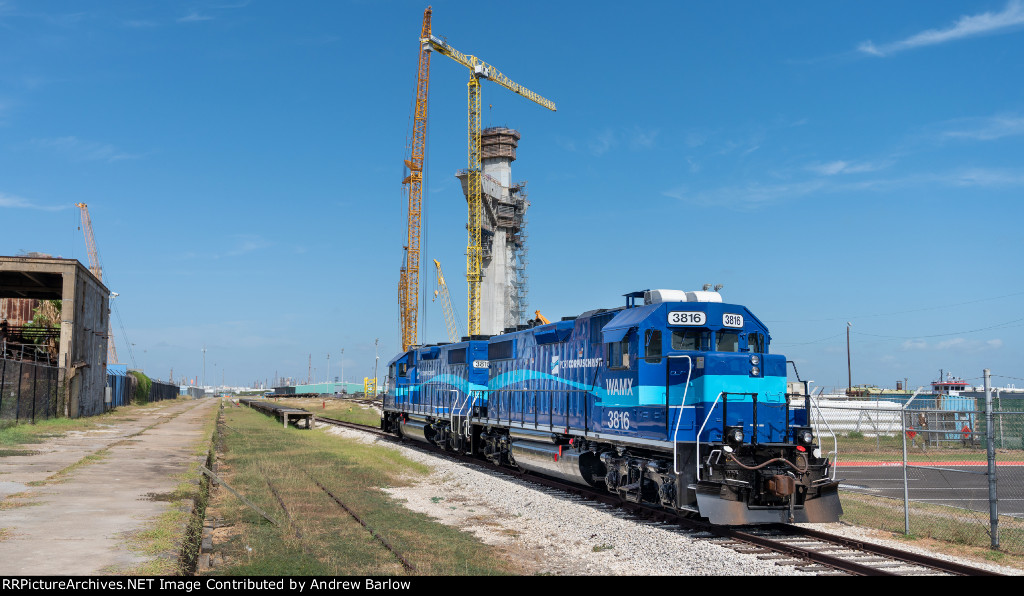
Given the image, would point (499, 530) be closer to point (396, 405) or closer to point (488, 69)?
point (396, 405)

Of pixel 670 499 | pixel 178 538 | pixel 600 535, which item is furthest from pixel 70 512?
pixel 670 499

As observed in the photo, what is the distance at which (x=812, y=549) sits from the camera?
11664 millimetres

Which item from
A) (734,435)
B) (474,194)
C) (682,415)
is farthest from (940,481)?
(474,194)

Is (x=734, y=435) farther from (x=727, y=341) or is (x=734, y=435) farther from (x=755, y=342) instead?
(x=755, y=342)

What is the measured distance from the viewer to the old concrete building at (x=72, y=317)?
4022 centimetres

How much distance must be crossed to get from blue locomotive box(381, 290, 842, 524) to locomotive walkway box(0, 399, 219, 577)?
8118 millimetres

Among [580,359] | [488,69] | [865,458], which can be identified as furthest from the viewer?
[488,69]

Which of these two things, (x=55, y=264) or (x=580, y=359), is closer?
(x=580, y=359)

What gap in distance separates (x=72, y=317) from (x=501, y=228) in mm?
61404

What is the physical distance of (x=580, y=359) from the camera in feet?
58.4

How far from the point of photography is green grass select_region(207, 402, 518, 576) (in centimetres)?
1040

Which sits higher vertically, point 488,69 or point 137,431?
point 488,69

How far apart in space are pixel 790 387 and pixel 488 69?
89.2m

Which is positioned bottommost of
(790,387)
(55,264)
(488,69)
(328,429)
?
(328,429)
